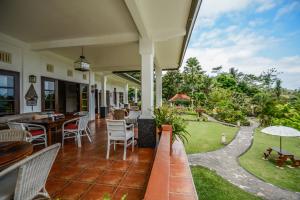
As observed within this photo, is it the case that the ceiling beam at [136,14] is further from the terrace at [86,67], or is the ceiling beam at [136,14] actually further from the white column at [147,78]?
the white column at [147,78]

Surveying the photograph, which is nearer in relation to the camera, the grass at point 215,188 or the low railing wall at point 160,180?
the low railing wall at point 160,180

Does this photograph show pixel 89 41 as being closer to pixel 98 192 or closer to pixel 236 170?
pixel 98 192

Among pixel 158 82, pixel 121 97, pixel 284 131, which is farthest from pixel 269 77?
pixel 158 82

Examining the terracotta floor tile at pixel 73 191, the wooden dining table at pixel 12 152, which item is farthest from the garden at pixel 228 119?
the wooden dining table at pixel 12 152

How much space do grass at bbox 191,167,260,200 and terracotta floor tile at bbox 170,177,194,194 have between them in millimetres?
2045

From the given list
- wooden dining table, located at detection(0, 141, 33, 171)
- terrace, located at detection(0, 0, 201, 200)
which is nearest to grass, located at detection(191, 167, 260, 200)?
terrace, located at detection(0, 0, 201, 200)

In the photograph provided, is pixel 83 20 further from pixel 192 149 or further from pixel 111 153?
pixel 192 149

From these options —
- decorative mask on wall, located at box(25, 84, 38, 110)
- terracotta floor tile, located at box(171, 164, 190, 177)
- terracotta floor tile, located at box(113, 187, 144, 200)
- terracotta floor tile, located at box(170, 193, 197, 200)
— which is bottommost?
terracotta floor tile, located at box(113, 187, 144, 200)

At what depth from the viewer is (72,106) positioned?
26.7 ft

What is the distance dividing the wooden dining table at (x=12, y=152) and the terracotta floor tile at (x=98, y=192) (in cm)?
95

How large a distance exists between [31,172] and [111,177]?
1.55 metres

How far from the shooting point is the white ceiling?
3104mm

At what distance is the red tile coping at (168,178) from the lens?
1.20 m

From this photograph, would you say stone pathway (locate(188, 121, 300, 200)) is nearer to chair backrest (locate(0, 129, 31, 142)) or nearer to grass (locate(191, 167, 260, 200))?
grass (locate(191, 167, 260, 200))
